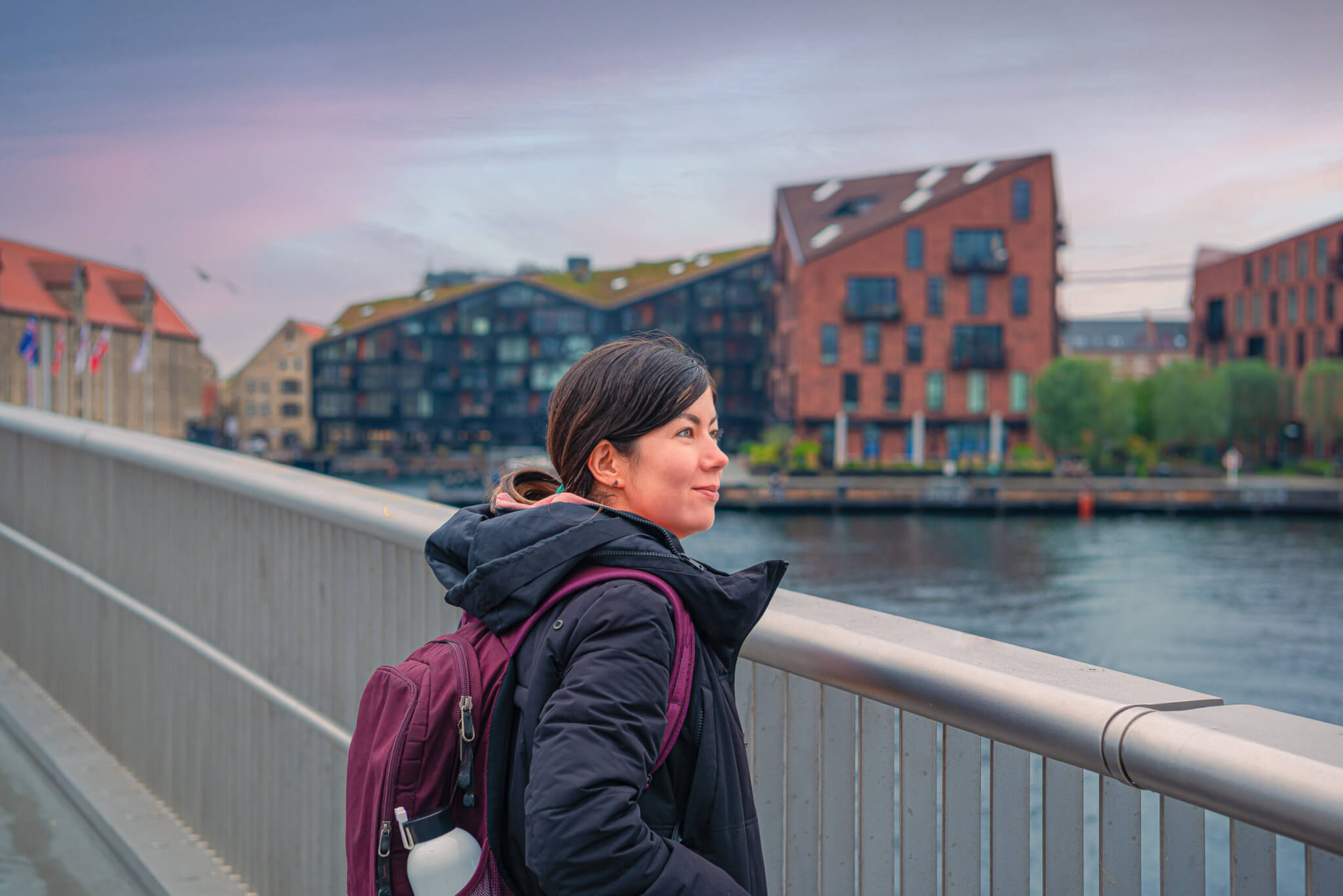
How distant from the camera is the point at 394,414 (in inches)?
2194

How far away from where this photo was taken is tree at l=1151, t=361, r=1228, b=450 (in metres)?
46.6

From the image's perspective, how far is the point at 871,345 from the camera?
40000 mm

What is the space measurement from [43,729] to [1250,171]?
121547 mm

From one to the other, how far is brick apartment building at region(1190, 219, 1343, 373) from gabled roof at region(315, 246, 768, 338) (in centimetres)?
2235

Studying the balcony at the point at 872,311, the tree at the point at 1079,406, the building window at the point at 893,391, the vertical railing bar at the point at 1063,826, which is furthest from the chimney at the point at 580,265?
the vertical railing bar at the point at 1063,826

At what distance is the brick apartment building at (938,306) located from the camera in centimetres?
3984

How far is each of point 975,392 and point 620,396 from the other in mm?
40801

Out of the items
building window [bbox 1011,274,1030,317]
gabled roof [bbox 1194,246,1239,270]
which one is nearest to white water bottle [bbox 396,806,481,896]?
building window [bbox 1011,274,1030,317]

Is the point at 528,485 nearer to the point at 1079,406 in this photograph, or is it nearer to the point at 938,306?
the point at 938,306

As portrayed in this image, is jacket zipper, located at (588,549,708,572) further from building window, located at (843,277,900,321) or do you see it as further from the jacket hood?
building window, located at (843,277,900,321)

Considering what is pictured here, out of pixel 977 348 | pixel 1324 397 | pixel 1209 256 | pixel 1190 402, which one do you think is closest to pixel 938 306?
pixel 977 348

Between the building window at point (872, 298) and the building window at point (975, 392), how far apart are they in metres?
3.46

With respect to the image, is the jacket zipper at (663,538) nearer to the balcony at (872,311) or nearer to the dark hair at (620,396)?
the dark hair at (620,396)

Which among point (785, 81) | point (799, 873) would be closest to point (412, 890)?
point (799, 873)
